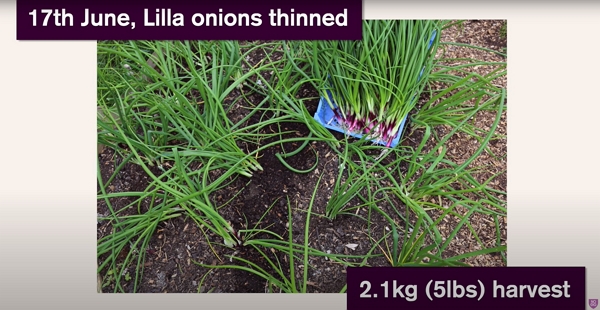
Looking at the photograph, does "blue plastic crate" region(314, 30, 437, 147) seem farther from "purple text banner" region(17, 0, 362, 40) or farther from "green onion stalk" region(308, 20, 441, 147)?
"purple text banner" region(17, 0, 362, 40)

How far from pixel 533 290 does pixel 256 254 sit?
0.64 m

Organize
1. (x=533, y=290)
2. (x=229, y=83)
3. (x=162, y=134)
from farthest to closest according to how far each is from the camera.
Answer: (x=229, y=83)
(x=162, y=134)
(x=533, y=290)

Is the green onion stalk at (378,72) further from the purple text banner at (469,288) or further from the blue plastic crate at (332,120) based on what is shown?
the purple text banner at (469,288)

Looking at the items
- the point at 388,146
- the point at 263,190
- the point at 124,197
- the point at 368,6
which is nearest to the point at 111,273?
the point at 124,197

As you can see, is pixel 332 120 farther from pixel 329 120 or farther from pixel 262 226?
pixel 262 226

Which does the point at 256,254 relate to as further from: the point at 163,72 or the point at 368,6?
the point at 368,6

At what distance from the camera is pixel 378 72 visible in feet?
3.76

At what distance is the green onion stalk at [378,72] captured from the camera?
1.09m

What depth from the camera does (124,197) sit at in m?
1.09

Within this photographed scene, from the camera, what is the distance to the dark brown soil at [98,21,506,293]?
1.05m

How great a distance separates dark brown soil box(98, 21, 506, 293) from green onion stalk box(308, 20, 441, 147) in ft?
0.28

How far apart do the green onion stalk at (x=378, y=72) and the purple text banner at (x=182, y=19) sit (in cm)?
6

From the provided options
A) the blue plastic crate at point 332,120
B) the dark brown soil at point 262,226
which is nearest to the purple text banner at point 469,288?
the dark brown soil at point 262,226

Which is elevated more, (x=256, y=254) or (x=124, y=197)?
(x=124, y=197)
